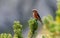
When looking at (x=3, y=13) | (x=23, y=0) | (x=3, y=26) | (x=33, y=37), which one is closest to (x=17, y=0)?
(x=23, y=0)

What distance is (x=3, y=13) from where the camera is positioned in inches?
336

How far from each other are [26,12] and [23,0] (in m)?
0.58

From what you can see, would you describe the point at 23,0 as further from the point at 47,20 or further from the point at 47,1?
the point at 47,20

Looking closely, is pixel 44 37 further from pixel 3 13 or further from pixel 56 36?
pixel 3 13

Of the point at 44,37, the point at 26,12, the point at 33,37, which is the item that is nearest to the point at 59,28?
the point at 44,37

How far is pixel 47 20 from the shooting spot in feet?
2.92

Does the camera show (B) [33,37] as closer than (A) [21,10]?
Yes

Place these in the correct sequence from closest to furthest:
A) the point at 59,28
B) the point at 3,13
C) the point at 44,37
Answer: the point at 59,28 < the point at 44,37 < the point at 3,13

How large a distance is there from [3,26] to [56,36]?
7128 mm

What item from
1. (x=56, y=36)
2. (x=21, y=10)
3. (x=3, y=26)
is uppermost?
(x=21, y=10)

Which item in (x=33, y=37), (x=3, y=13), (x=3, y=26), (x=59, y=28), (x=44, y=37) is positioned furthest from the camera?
(x=3, y=13)

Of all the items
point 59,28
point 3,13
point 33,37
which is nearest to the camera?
point 59,28

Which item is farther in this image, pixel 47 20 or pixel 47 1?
pixel 47 1

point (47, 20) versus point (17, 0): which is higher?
point (17, 0)
